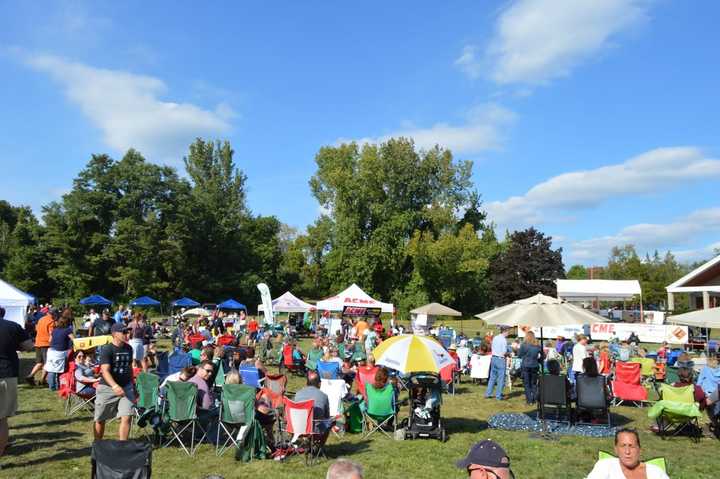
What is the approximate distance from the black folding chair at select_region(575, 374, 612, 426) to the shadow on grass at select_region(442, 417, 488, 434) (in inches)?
63.4

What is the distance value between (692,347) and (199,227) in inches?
1476

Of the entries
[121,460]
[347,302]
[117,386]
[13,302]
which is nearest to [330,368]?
[117,386]

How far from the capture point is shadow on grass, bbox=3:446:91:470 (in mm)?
6055

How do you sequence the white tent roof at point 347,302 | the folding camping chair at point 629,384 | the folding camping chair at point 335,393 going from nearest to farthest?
the folding camping chair at point 335,393, the folding camping chair at point 629,384, the white tent roof at point 347,302

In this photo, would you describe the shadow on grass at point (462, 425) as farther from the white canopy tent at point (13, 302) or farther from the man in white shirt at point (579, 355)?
the white canopy tent at point (13, 302)

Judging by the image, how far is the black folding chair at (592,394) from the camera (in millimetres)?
8750

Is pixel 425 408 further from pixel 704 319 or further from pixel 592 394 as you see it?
pixel 704 319

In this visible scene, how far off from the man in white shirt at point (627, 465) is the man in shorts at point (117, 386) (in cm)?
462

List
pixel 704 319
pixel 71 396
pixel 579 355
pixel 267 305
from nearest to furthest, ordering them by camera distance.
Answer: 1. pixel 71 396
2. pixel 704 319
3. pixel 579 355
4. pixel 267 305

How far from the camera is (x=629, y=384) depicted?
1070 cm

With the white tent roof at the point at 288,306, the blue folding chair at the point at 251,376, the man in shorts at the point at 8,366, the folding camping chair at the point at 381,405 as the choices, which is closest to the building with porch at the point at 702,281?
the white tent roof at the point at 288,306

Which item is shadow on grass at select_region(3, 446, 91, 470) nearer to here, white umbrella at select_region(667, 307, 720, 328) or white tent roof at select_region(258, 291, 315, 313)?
white umbrella at select_region(667, 307, 720, 328)

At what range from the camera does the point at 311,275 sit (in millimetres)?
55906

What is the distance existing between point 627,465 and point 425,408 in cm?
438
